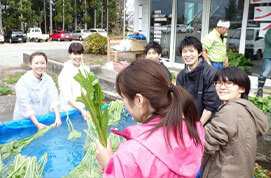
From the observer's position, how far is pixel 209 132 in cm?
169

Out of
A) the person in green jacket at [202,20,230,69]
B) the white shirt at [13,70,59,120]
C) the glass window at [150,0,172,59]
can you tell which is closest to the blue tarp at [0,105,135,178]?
the white shirt at [13,70,59,120]

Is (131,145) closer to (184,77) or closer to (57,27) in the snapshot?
(184,77)

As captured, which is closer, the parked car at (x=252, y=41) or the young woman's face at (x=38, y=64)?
the young woman's face at (x=38, y=64)

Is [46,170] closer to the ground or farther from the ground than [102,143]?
closer to the ground

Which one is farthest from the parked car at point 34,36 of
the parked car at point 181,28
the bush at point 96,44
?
the parked car at point 181,28

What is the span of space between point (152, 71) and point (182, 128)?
33cm

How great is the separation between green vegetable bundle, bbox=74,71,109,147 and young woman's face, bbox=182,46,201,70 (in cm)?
163

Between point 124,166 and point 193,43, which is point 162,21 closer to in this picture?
point 193,43

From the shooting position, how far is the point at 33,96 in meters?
3.27

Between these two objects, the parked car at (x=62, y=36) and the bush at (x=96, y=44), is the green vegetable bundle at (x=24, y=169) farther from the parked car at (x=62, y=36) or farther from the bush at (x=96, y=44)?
the parked car at (x=62, y=36)

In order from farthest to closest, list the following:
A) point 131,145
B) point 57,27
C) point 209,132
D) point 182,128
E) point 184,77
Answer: point 57,27 < point 184,77 < point 209,132 < point 182,128 < point 131,145

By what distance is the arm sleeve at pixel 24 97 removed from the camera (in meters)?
3.13

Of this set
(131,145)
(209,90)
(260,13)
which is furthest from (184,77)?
(260,13)

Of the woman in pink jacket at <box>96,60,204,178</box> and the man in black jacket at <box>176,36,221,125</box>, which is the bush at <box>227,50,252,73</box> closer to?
the man in black jacket at <box>176,36,221,125</box>
